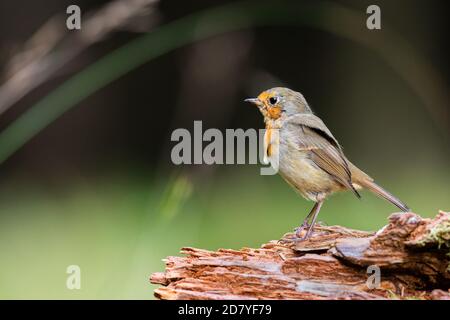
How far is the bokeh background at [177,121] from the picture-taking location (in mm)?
3906

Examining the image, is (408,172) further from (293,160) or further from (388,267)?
(388,267)

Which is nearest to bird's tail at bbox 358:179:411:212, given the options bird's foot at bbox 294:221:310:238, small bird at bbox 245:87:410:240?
small bird at bbox 245:87:410:240

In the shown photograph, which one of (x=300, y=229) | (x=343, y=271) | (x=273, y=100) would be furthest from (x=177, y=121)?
(x=343, y=271)

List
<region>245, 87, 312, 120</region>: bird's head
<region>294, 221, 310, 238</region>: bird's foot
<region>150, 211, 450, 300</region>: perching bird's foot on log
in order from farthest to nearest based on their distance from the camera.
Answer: <region>245, 87, 312, 120</region>: bird's head
<region>294, 221, 310, 238</region>: bird's foot
<region>150, 211, 450, 300</region>: perching bird's foot on log

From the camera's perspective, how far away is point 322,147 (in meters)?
3.90

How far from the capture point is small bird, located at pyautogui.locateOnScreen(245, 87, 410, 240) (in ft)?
12.6

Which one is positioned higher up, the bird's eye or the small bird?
the bird's eye

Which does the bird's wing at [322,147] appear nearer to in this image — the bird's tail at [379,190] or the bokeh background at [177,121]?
the bird's tail at [379,190]

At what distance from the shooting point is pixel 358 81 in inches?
292

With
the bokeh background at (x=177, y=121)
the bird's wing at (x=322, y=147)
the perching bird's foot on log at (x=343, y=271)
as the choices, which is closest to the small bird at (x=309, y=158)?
the bird's wing at (x=322, y=147)

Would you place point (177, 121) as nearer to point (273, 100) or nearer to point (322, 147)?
point (273, 100)

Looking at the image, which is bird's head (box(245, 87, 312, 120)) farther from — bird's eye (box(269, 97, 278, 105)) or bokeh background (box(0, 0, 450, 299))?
bokeh background (box(0, 0, 450, 299))

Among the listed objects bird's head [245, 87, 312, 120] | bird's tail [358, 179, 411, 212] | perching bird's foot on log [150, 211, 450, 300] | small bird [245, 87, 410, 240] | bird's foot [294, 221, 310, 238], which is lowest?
perching bird's foot on log [150, 211, 450, 300]

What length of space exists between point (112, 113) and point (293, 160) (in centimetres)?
381
